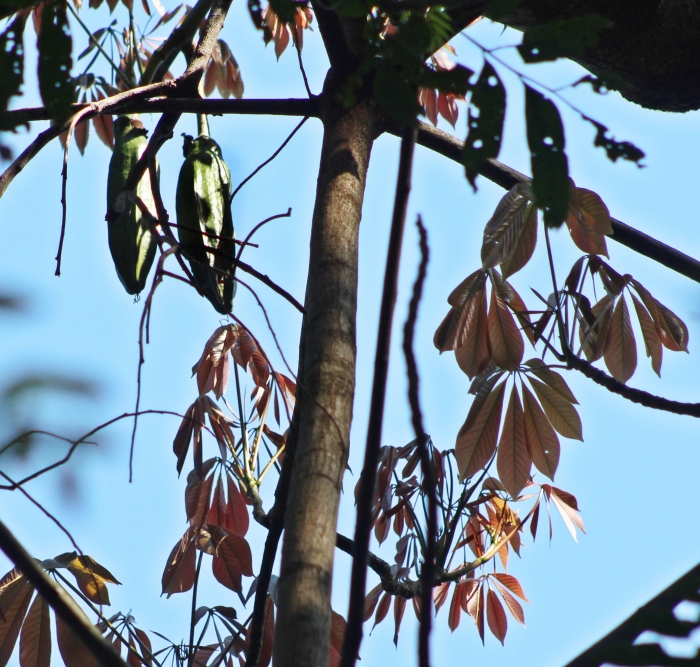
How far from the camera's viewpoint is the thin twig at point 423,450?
43 cm

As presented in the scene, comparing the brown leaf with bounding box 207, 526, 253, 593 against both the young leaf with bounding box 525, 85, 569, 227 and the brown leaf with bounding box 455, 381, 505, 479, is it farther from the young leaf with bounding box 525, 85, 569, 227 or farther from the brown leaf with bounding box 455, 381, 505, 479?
the young leaf with bounding box 525, 85, 569, 227

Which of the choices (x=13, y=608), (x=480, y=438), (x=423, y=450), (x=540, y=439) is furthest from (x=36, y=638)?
(x=423, y=450)

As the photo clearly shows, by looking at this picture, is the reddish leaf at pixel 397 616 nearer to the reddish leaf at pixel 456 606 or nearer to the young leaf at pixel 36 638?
the reddish leaf at pixel 456 606

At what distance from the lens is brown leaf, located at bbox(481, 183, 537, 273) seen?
4.21ft

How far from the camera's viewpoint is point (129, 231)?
1189 millimetres

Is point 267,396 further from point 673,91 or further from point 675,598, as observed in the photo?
point 675,598

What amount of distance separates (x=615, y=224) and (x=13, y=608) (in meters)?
1.29

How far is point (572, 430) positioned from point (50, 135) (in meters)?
1.09

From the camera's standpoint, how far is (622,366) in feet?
5.02

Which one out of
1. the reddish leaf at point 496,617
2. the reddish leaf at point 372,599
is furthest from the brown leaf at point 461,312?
the reddish leaf at point 496,617

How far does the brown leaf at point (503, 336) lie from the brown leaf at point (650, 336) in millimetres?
245

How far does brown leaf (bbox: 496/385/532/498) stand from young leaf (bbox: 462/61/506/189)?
991mm

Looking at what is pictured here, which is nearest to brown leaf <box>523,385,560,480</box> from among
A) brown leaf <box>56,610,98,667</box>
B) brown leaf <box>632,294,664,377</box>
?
brown leaf <box>632,294,664,377</box>

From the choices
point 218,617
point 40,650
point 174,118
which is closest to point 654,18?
point 174,118
